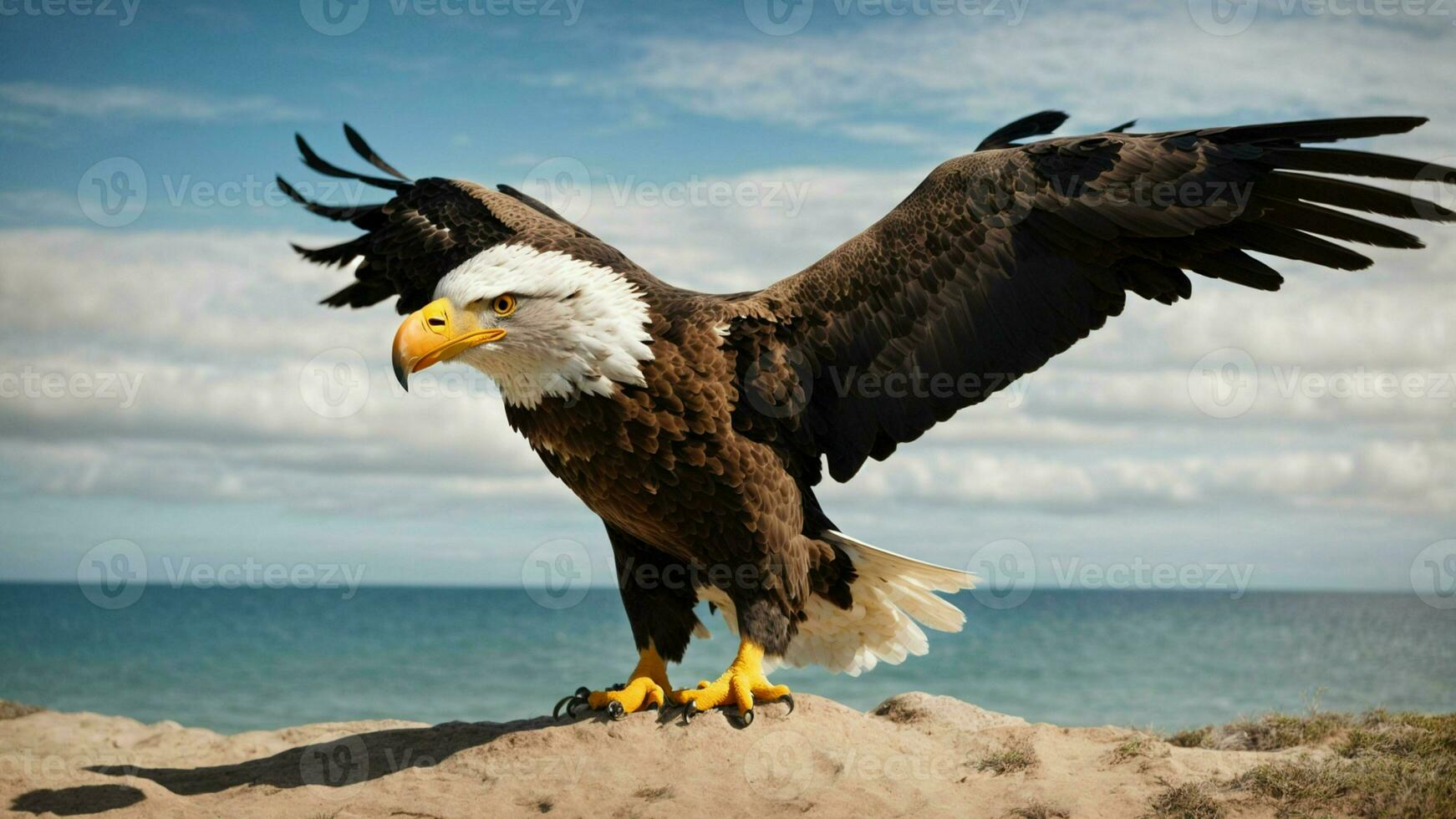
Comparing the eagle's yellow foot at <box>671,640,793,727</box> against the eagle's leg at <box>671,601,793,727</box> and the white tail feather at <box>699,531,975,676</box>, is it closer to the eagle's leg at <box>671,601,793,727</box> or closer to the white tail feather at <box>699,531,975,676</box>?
the eagle's leg at <box>671,601,793,727</box>

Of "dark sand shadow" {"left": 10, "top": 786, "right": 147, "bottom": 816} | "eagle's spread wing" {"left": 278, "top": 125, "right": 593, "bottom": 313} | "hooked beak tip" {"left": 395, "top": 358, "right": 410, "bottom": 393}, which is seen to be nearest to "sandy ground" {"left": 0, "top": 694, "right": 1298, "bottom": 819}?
"dark sand shadow" {"left": 10, "top": 786, "right": 147, "bottom": 816}

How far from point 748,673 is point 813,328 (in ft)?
5.04

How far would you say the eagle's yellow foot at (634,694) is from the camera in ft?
15.9

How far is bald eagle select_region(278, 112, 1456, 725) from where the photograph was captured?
14.1 feet

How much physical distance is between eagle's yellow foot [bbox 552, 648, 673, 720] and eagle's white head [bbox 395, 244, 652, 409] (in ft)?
4.66

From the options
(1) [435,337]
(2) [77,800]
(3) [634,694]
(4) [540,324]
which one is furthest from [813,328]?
(2) [77,800]

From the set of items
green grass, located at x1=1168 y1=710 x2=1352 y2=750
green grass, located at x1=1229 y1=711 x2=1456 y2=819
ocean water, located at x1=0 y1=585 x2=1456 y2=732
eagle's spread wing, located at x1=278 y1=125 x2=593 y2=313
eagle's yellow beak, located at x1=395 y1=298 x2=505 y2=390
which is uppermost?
eagle's spread wing, located at x1=278 y1=125 x2=593 y2=313

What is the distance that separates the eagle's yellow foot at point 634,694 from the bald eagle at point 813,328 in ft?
0.04

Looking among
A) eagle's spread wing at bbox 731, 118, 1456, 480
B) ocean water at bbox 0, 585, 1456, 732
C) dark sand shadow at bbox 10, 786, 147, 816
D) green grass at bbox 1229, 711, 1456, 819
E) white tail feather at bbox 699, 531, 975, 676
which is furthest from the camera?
ocean water at bbox 0, 585, 1456, 732

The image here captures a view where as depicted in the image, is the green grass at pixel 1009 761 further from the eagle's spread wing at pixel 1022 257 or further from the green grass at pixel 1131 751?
the eagle's spread wing at pixel 1022 257

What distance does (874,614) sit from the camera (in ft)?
17.6

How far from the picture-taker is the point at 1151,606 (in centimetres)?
5916

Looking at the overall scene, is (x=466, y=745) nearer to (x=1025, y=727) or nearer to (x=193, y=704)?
(x=1025, y=727)

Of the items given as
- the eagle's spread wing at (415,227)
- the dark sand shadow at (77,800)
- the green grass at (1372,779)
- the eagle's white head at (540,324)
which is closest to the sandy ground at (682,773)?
the dark sand shadow at (77,800)
